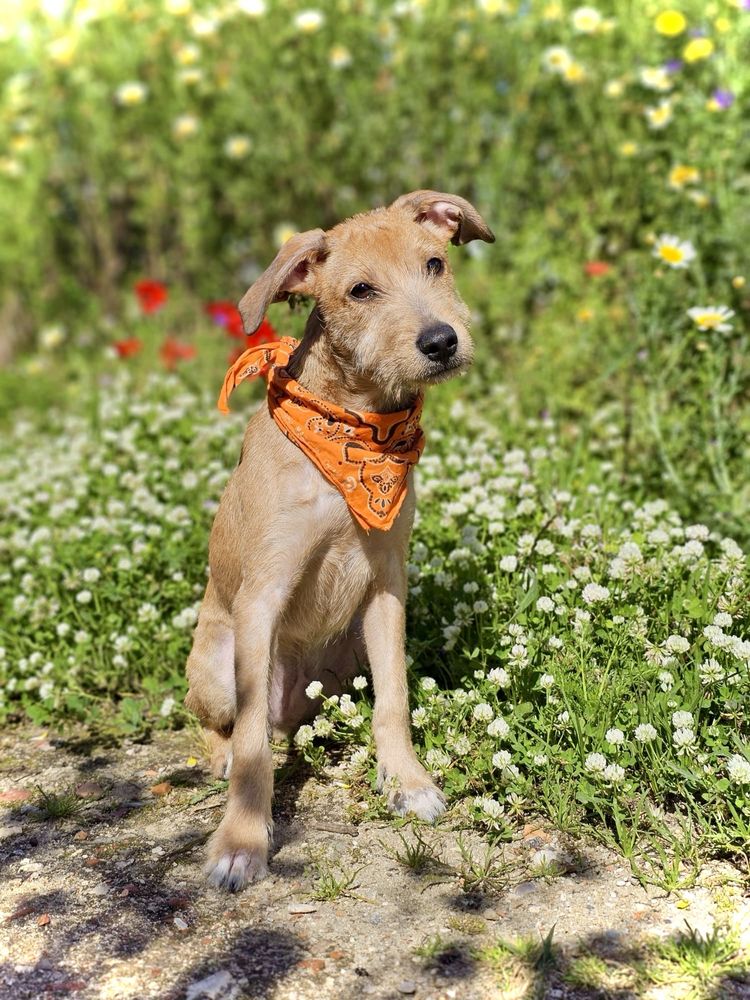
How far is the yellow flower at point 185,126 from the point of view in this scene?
9.39m

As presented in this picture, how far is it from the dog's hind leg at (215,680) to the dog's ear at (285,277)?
121cm

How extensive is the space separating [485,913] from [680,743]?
31.1 inches

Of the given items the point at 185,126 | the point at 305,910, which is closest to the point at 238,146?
the point at 185,126

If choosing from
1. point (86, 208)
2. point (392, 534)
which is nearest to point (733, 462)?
point (392, 534)

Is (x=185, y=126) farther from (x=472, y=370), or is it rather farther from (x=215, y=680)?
(x=215, y=680)

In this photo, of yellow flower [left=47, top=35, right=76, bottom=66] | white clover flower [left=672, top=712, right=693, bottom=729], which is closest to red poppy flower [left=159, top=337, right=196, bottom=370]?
yellow flower [left=47, top=35, right=76, bottom=66]

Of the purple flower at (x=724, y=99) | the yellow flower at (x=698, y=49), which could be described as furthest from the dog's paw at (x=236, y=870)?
the yellow flower at (x=698, y=49)

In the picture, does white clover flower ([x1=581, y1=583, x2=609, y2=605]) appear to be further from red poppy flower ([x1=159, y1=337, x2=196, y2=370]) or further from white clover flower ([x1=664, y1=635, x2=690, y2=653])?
red poppy flower ([x1=159, y1=337, x2=196, y2=370])

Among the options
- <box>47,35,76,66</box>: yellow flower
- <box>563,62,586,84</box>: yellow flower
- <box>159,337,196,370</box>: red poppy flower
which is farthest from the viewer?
<box>47,35,76,66</box>: yellow flower

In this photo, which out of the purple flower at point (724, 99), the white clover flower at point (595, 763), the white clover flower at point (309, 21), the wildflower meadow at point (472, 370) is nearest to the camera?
the white clover flower at point (595, 763)

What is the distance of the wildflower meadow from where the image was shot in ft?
12.6

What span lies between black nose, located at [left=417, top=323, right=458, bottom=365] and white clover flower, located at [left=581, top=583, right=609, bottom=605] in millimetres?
1121

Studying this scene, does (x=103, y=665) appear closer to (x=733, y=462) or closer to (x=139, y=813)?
(x=139, y=813)

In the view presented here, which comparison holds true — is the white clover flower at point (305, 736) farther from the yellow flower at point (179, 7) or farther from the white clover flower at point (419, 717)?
the yellow flower at point (179, 7)
